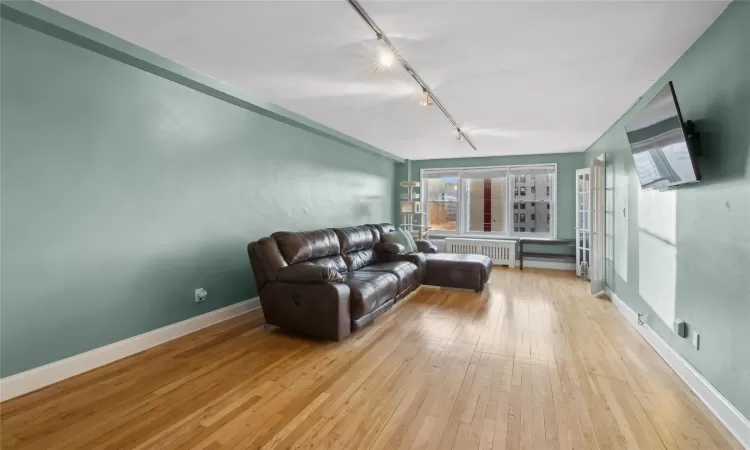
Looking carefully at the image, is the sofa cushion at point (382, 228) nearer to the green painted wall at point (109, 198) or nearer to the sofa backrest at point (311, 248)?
the sofa backrest at point (311, 248)

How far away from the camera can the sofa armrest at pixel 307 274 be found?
316 cm

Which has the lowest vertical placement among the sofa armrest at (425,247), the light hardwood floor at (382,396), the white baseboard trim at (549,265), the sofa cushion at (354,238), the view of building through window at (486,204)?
the light hardwood floor at (382,396)

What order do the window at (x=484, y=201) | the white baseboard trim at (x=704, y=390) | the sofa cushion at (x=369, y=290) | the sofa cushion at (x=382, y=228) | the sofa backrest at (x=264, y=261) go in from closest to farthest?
the white baseboard trim at (x=704, y=390)
the sofa cushion at (x=369, y=290)
the sofa backrest at (x=264, y=261)
the sofa cushion at (x=382, y=228)
the window at (x=484, y=201)

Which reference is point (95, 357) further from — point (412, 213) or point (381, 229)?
point (412, 213)

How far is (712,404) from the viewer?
2104mm

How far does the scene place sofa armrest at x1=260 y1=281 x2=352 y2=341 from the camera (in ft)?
10.1

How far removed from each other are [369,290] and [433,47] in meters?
2.22

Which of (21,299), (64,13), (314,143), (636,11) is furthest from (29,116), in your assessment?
(636,11)

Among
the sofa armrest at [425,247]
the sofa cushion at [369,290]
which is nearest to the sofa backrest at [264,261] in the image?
the sofa cushion at [369,290]

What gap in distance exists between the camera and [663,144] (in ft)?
7.91

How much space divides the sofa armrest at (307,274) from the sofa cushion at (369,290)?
9.1 inches

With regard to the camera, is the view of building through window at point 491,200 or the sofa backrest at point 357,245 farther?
the view of building through window at point 491,200

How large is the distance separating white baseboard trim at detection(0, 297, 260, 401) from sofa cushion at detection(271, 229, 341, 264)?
38.6 inches

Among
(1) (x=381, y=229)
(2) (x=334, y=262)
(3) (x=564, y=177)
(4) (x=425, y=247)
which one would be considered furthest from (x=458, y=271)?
(3) (x=564, y=177)
